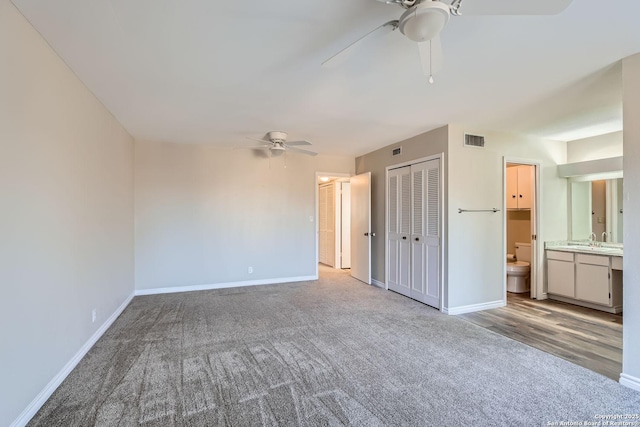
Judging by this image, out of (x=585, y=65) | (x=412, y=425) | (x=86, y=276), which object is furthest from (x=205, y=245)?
(x=585, y=65)

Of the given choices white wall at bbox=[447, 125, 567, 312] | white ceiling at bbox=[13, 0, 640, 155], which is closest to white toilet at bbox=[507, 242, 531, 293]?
white wall at bbox=[447, 125, 567, 312]

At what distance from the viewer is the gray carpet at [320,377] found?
193 cm

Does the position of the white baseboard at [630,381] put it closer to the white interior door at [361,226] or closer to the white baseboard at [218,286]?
the white interior door at [361,226]

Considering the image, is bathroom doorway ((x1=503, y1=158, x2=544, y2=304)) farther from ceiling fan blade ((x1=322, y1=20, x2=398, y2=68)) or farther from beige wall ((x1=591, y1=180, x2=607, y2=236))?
ceiling fan blade ((x1=322, y1=20, x2=398, y2=68))

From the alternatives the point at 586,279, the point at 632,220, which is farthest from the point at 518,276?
the point at 632,220

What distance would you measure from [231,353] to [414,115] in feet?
10.9

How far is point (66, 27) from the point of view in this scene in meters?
1.95

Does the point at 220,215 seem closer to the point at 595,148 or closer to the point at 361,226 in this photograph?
the point at 361,226

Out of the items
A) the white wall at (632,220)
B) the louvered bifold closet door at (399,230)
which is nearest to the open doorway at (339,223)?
the louvered bifold closet door at (399,230)

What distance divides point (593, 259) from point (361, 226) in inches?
137

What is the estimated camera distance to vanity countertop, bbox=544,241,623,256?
409 centimetres

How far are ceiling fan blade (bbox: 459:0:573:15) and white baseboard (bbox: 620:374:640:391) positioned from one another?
8.74ft

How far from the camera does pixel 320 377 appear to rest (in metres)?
2.36

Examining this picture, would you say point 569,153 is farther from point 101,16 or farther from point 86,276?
point 86,276
